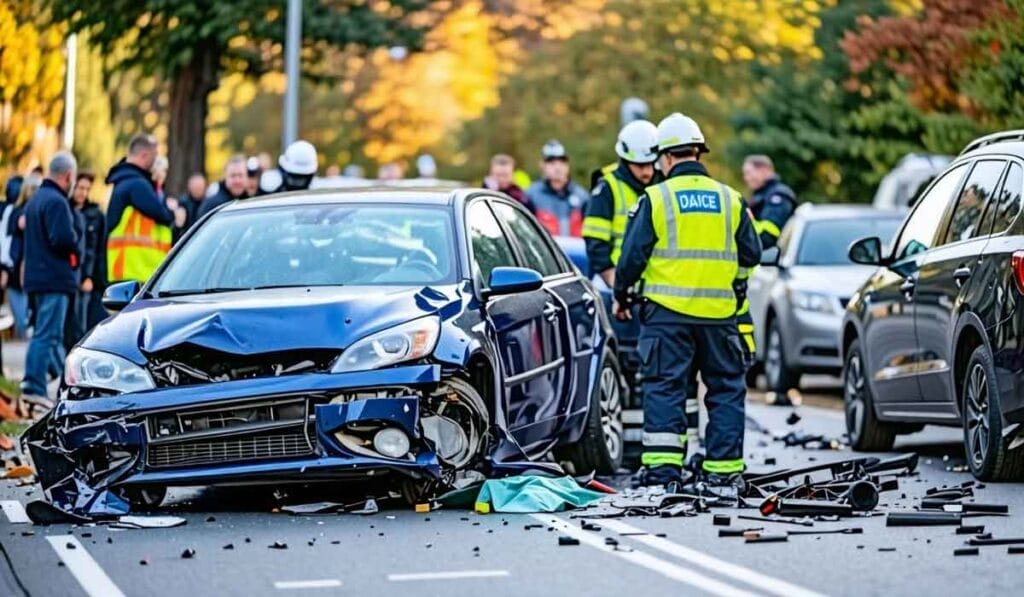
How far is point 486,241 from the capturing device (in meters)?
12.1

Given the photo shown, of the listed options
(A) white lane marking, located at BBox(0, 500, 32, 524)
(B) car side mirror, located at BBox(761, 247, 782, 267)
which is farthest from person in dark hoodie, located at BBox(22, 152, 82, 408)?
(A) white lane marking, located at BBox(0, 500, 32, 524)

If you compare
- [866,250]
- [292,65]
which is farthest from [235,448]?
[292,65]

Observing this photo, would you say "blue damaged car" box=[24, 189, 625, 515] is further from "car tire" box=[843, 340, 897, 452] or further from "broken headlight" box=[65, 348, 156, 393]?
"car tire" box=[843, 340, 897, 452]

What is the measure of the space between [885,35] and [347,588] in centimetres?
1851

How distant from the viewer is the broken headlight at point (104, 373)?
35.0 ft

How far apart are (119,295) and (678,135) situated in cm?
285

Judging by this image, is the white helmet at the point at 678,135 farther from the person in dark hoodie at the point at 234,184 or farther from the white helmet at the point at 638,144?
the person in dark hoodie at the point at 234,184

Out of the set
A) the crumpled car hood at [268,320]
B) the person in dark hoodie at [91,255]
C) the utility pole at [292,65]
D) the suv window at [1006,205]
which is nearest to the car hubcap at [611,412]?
the crumpled car hood at [268,320]

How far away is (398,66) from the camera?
3009 inches

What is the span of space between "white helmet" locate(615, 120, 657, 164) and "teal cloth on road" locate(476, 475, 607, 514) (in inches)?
146

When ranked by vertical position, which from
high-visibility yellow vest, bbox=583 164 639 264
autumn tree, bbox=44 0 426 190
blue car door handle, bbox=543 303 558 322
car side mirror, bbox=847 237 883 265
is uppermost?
autumn tree, bbox=44 0 426 190

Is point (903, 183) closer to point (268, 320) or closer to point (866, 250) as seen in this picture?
point (866, 250)

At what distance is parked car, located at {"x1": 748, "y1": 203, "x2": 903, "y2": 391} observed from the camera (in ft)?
67.5

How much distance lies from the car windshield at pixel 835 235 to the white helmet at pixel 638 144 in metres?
7.03
